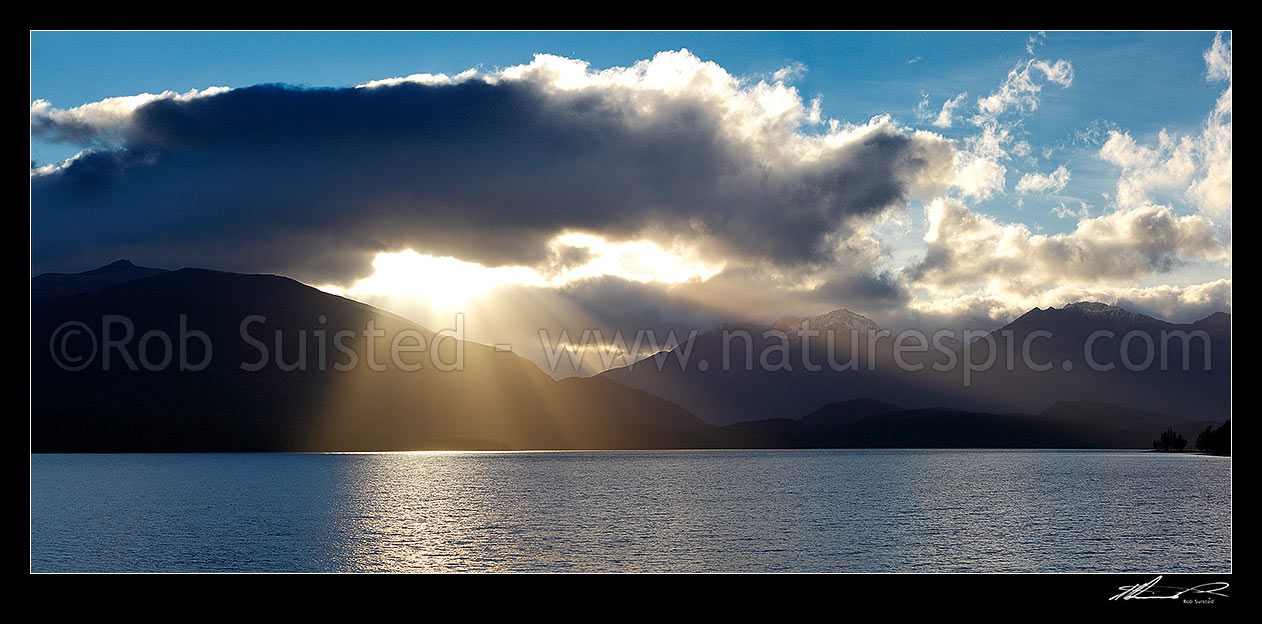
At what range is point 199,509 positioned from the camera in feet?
413

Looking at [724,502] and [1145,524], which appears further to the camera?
[724,502]

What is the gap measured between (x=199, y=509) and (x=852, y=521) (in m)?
90.7

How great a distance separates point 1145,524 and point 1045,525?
1233 centimetres

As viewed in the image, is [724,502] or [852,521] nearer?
[852,521]

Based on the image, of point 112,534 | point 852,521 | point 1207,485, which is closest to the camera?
point 112,534
